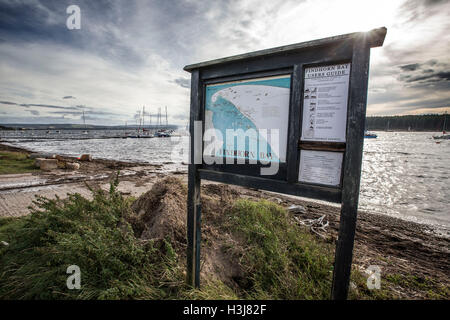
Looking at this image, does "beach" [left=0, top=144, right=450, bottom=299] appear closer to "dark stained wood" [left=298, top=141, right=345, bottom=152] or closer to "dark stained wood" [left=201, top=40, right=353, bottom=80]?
"dark stained wood" [left=298, top=141, right=345, bottom=152]

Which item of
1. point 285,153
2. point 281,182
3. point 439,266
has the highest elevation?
point 285,153

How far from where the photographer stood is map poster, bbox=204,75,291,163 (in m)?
1.90

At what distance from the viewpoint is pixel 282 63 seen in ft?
6.01

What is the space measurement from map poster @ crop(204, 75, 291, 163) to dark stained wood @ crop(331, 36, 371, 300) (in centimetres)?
51

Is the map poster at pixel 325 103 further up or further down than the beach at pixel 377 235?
further up

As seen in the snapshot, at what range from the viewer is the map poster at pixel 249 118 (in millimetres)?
1897

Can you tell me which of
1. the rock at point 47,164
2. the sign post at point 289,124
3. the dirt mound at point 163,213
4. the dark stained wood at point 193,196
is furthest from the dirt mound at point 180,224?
the rock at point 47,164

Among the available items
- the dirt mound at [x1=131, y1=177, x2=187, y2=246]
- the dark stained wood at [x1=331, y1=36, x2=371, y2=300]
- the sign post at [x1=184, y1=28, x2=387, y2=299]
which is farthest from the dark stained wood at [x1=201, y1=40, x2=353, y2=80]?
the dirt mound at [x1=131, y1=177, x2=187, y2=246]

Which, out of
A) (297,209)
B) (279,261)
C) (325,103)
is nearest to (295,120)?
(325,103)

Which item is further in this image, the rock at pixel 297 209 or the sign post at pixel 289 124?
the rock at pixel 297 209

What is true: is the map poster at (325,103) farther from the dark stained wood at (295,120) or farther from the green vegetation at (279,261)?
the green vegetation at (279,261)
